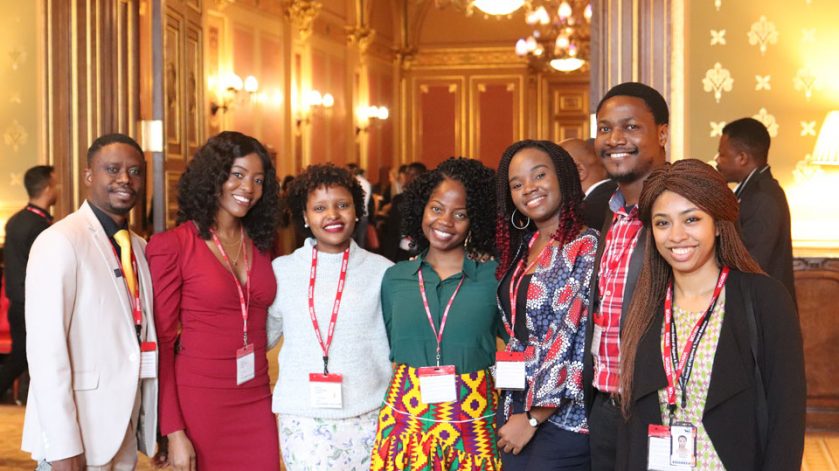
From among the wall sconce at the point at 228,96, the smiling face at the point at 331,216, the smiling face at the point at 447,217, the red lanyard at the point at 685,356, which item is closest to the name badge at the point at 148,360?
the smiling face at the point at 331,216

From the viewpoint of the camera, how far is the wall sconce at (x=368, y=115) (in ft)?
51.9

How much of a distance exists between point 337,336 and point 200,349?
44 cm

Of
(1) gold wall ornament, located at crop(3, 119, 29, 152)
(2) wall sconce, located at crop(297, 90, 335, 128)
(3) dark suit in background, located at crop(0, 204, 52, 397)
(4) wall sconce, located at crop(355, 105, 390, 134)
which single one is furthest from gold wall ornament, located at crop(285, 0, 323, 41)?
(3) dark suit in background, located at crop(0, 204, 52, 397)

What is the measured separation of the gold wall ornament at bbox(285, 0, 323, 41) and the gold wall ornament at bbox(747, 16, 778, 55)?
326 inches

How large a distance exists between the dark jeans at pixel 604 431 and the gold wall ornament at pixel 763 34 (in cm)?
376

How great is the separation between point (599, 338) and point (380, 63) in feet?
49.7

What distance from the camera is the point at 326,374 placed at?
116 inches

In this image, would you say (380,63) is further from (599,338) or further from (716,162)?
(599,338)

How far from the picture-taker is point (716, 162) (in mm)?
5453

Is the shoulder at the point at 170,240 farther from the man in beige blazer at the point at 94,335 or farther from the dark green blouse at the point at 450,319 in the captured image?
the dark green blouse at the point at 450,319

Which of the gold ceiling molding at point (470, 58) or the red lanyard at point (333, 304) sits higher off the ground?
the gold ceiling molding at point (470, 58)

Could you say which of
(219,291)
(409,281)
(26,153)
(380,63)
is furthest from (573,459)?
(380,63)

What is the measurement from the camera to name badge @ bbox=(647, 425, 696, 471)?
222 centimetres

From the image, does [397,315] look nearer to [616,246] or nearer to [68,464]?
[616,246]
